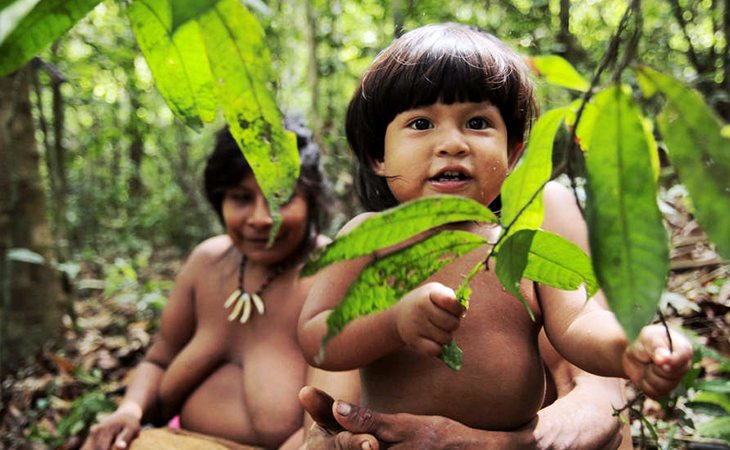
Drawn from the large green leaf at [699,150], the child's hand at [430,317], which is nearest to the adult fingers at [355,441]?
the child's hand at [430,317]

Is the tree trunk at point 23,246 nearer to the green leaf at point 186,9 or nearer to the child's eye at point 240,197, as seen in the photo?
the child's eye at point 240,197

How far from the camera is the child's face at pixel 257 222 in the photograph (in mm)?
2029

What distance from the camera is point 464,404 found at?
1.24 m

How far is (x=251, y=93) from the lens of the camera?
636 millimetres

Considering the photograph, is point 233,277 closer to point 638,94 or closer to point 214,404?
point 214,404

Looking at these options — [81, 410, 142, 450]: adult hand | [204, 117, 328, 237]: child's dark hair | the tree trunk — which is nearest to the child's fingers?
[204, 117, 328, 237]: child's dark hair

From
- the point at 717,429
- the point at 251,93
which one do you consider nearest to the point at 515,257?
the point at 251,93

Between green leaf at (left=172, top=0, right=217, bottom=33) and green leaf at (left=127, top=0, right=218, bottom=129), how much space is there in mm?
139

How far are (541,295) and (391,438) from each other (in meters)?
0.40

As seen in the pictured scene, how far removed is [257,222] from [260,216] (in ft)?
0.07

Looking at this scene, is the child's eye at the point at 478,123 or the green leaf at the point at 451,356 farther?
the child's eye at the point at 478,123

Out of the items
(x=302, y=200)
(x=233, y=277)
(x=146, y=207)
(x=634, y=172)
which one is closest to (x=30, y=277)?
(x=233, y=277)

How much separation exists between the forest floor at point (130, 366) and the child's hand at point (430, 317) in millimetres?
844

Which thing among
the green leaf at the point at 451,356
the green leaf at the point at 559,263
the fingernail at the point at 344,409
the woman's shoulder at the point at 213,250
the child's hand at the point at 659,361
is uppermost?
the green leaf at the point at 559,263
